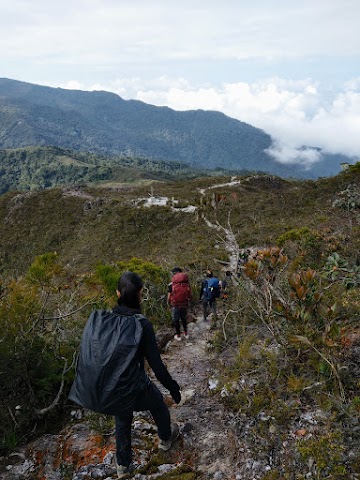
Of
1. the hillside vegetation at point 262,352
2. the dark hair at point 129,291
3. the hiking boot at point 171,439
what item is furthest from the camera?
the hiking boot at point 171,439

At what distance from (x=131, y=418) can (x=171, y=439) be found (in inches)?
32.4

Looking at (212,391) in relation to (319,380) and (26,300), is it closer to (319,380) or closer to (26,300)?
(319,380)

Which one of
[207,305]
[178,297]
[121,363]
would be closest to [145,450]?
[121,363]

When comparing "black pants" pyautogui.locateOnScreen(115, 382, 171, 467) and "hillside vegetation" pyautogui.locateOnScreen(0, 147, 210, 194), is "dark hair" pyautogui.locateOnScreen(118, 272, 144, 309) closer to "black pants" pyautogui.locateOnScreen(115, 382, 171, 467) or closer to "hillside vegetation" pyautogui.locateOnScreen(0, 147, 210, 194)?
"black pants" pyautogui.locateOnScreen(115, 382, 171, 467)

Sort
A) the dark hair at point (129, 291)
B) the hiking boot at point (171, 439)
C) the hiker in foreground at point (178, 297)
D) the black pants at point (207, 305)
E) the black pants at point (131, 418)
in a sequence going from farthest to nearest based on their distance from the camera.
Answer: the black pants at point (207, 305) → the hiker in foreground at point (178, 297) → the hiking boot at point (171, 439) → the black pants at point (131, 418) → the dark hair at point (129, 291)

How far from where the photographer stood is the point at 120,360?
146 inches

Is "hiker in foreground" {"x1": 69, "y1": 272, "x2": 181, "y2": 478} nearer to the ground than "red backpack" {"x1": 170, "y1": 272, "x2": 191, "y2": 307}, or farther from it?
farther from it

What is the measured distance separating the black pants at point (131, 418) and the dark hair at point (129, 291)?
953mm

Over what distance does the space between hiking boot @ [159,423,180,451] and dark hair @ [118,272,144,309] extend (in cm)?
187

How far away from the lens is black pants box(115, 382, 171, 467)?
13.4 ft

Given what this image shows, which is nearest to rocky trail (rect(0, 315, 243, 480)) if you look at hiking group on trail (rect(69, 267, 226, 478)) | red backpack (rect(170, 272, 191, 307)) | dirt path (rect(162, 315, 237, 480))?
dirt path (rect(162, 315, 237, 480))

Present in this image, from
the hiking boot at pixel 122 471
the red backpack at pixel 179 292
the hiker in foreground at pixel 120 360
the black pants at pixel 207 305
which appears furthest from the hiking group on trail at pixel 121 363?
the black pants at pixel 207 305

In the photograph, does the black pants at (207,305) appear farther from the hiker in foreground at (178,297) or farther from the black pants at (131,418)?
the black pants at (131,418)

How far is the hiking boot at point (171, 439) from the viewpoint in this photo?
4.59 meters
